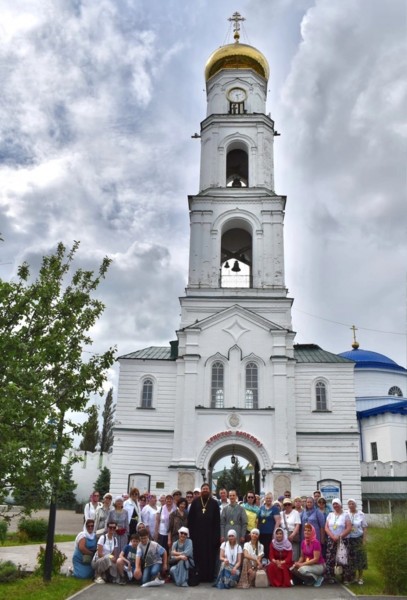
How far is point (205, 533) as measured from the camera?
11.3 metres

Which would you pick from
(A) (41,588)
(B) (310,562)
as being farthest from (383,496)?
(A) (41,588)

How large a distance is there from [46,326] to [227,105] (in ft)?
80.9

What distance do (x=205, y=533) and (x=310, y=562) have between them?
85.1 inches

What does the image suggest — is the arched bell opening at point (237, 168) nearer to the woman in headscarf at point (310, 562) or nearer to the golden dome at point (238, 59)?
the golden dome at point (238, 59)

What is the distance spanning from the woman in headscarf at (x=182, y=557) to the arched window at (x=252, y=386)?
1275 centimetres

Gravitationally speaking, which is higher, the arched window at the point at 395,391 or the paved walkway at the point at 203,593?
the arched window at the point at 395,391

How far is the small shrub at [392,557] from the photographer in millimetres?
9703

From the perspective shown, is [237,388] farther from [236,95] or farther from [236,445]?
[236,95]

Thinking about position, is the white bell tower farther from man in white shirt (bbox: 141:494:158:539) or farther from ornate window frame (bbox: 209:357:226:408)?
man in white shirt (bbox: 141:494:158:539)

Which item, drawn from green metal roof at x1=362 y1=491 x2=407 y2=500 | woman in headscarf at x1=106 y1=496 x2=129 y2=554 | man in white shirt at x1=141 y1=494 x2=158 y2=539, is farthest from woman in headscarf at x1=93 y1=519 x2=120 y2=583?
green metal roof at x1=362 y1=491 x2=407 y2=500

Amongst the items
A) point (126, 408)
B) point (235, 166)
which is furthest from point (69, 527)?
point (235, 166)

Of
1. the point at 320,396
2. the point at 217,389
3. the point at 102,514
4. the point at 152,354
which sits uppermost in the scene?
the point at 152,354

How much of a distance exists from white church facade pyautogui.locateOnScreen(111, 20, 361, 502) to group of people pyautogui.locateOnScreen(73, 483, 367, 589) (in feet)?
34.8

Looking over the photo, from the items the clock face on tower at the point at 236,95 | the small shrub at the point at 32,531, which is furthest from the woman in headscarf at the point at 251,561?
the clock face on tower at the point at 236,95
